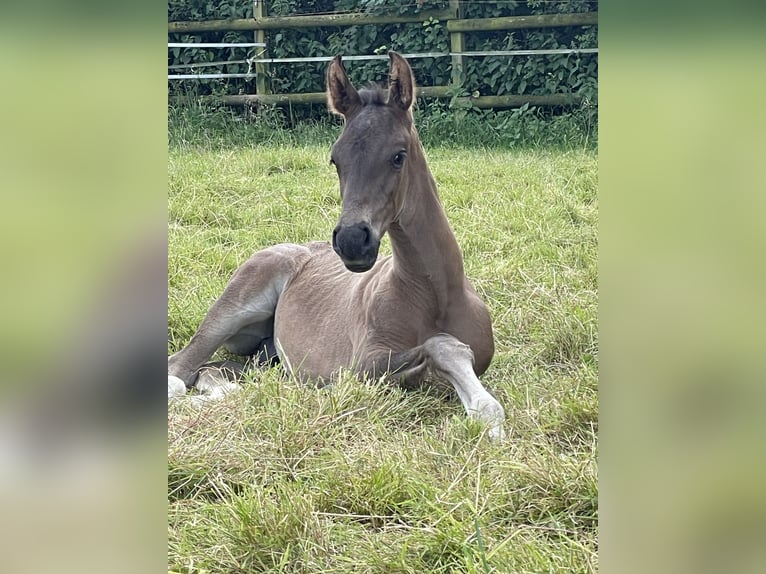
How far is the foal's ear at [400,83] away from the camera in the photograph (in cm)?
258

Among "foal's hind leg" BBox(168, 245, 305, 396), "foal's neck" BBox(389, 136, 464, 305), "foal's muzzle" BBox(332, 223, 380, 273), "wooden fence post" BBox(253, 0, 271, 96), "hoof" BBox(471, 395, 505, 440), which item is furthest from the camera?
"wooden fence post" BBox(253, 0, 271, 96)

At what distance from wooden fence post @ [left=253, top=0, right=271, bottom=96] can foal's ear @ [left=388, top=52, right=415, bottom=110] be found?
5.87 m

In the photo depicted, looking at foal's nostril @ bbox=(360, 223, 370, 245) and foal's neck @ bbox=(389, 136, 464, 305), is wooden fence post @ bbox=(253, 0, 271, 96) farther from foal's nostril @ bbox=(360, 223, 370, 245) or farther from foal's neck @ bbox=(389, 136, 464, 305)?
foal's nostril @ bbox=(360, 223, 370, 245)

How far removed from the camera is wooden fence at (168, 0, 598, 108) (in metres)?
7.64

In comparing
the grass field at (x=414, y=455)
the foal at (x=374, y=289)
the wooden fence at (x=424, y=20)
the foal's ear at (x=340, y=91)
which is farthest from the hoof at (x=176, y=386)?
the wooden fence at (x=424, y=20)

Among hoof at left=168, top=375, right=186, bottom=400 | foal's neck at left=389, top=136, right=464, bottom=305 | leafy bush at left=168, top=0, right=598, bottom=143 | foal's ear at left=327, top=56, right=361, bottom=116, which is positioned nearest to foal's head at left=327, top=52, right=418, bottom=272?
foal's ear at left=327, top=56, right=361, bottom=116

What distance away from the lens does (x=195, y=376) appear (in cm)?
323

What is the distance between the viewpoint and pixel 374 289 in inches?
118

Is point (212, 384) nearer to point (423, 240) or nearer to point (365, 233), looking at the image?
point (423, 240)

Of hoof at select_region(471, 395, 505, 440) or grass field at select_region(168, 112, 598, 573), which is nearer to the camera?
grass field at select_region(168, 112, 598, 573)
